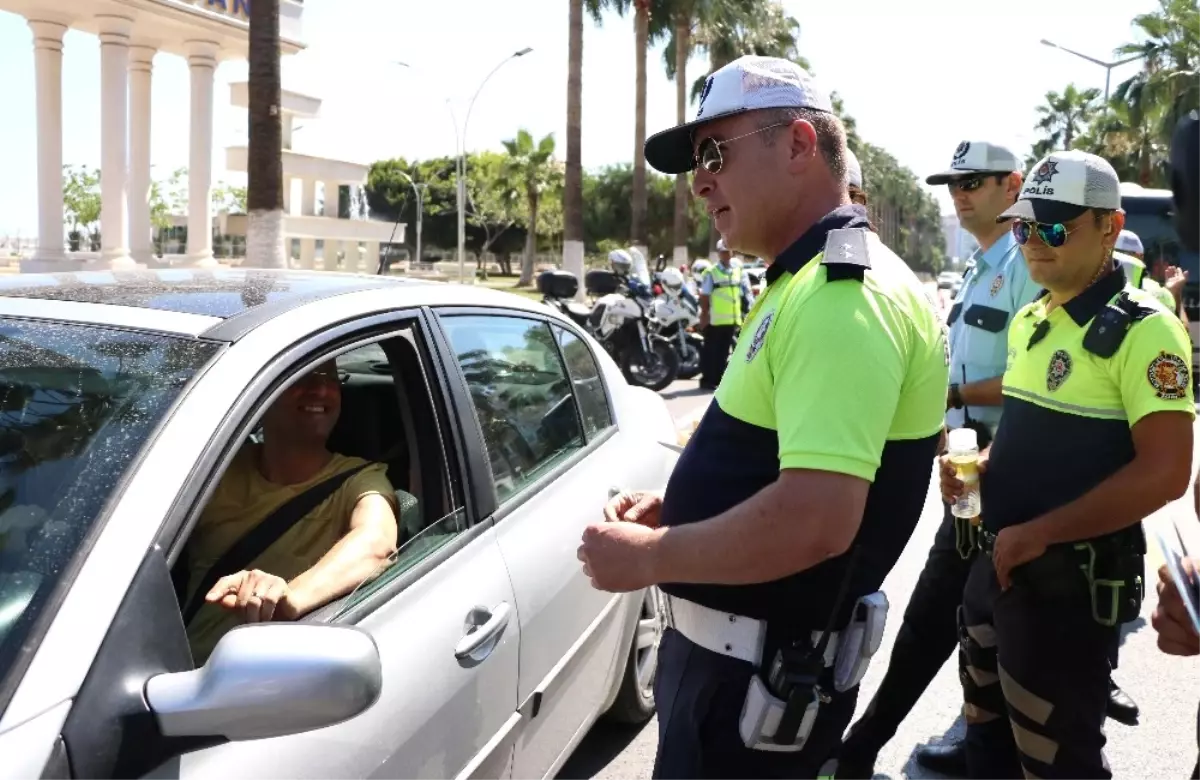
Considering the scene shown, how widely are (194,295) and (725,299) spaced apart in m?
9.72

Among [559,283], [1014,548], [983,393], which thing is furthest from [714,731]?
[559,283]

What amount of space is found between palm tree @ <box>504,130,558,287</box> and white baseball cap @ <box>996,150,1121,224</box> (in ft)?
166

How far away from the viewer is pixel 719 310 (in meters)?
11.6

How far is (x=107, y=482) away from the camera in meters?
1.52

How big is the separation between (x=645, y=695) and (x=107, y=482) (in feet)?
7.68

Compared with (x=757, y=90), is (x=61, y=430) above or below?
below

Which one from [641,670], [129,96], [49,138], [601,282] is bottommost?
[641,670]

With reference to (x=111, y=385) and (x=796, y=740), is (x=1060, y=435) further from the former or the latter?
(x=111, y=385)

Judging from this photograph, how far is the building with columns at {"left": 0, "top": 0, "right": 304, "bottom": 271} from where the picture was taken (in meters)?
20.5

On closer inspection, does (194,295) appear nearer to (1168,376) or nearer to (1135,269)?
(1168,376)

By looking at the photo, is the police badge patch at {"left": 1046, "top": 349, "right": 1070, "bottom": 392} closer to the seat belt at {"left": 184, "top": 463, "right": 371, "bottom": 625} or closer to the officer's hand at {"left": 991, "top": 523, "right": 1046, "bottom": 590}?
the officer's hand at {"left": 991, "top": 523, "right": 1046, "bottom": 590}

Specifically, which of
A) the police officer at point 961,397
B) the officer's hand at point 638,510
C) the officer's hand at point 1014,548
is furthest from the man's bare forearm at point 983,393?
the officer's hand at point 638,510

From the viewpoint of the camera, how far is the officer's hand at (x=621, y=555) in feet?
5.45

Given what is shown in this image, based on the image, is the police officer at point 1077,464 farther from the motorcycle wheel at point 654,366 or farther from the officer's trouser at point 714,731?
the motorcycle wheel at point 654,366
